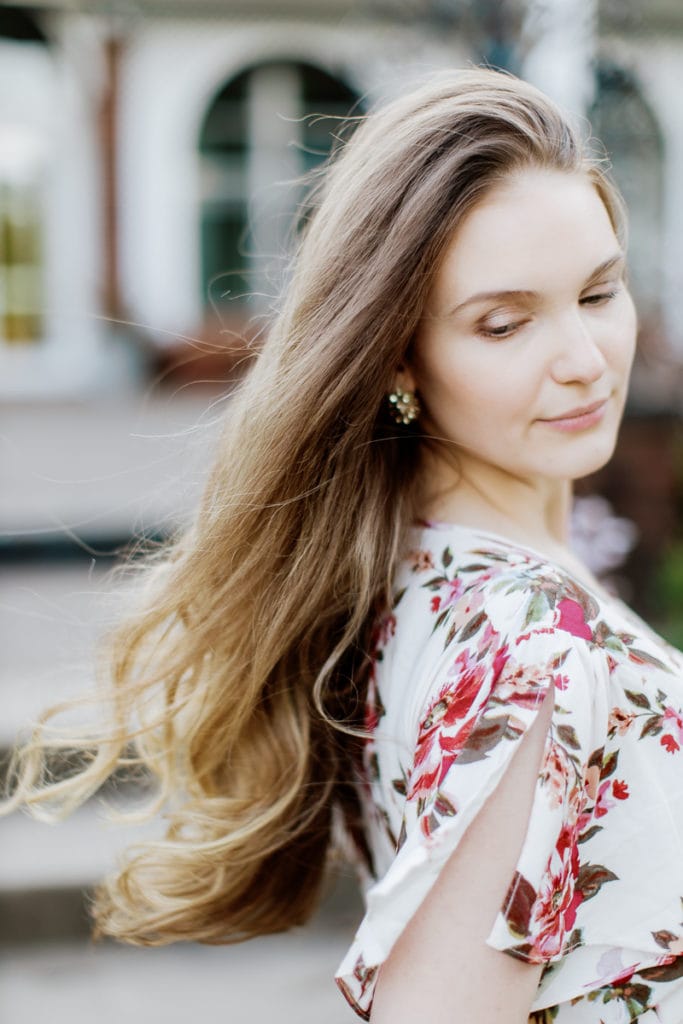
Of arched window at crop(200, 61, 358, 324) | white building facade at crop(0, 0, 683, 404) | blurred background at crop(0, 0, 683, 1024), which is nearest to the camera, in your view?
blurred background at crop(0, 0, 683, 1024)

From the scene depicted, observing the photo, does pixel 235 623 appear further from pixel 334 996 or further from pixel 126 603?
pixel 334 996

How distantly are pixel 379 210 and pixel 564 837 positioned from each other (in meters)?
0.71

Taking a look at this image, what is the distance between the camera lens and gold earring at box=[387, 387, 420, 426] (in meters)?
1.36

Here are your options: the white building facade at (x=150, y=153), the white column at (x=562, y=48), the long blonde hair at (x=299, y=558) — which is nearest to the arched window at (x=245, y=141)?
the white building facade at (x=150, y=153)

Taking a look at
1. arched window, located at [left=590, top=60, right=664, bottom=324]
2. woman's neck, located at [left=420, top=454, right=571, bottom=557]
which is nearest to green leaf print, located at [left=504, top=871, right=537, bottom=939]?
woman's neck, located at [left=420, top=454, right=571, bottom=557]

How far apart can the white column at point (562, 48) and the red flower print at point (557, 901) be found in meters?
3.39

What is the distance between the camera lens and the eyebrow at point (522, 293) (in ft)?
3.93

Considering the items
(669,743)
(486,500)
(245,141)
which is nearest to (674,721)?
(669,743)

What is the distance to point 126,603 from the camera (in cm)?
163

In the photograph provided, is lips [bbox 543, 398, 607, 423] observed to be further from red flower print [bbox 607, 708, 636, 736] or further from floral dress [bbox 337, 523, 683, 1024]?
red flower print [bbox 607, 708, 636, 736]

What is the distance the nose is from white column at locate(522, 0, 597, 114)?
2.99 meters

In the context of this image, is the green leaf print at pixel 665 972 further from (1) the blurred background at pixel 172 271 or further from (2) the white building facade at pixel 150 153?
(2) the white building facade at pixel 150 153

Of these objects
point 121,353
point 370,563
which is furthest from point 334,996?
point 121,353

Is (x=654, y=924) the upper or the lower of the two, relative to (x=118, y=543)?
lower
